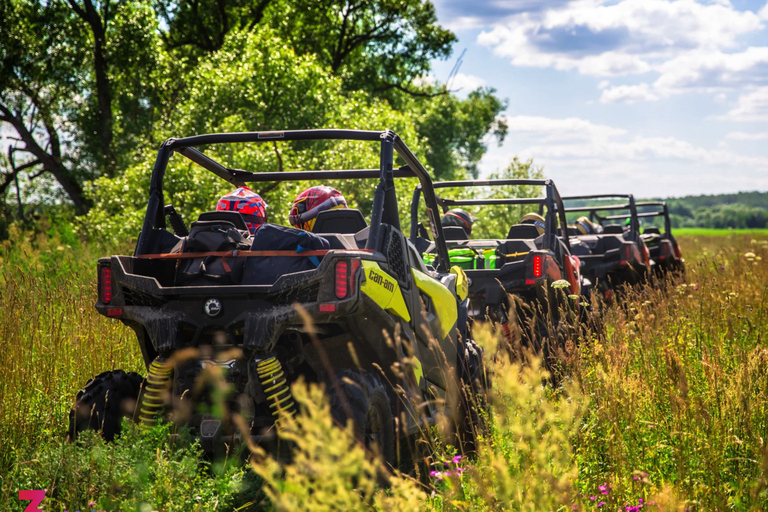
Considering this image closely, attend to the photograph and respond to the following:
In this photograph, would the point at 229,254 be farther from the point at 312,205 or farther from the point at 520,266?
the point at 520,266

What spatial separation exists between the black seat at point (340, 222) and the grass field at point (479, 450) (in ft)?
4.34

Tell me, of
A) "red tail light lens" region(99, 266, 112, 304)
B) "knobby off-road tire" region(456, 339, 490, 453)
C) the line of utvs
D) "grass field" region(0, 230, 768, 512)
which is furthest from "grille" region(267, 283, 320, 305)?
"knobby off-road tire" region(456, 339, 490, 453)

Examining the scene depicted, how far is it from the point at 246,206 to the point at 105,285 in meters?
1.73

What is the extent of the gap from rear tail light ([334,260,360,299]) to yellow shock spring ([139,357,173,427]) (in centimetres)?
96

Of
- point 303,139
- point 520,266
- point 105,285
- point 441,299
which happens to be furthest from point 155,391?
point 520,266

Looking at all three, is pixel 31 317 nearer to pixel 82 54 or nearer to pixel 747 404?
pixel 747 404

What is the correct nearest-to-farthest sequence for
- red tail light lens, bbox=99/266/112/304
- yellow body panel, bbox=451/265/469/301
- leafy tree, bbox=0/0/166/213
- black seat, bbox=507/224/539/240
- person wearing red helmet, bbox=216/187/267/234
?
red tail light lens, bbox=99/266/112/304, person wearing red helmet, bbox=216/187/267/234, yellow body panel, bbox=451/265/469/301, black seat, bbox=507/224/539/240, leafy tree, bbox=0/0/166/213

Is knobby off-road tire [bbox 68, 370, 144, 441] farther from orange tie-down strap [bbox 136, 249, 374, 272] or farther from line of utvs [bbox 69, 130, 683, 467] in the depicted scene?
orange tie-down strap [bbox 136, 249, 374, 272]

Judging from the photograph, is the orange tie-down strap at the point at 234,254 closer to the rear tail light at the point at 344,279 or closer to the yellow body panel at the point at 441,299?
the rear tail light at the point at 344,279

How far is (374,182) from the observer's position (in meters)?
15.9

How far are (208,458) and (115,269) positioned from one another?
3.45 feet

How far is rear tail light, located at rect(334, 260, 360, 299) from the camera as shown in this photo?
11.2ft

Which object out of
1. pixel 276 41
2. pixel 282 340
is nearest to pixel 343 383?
pixel 282 340

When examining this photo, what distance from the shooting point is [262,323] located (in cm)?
337
